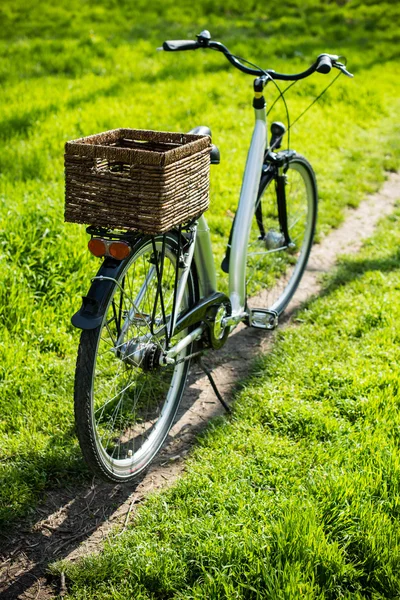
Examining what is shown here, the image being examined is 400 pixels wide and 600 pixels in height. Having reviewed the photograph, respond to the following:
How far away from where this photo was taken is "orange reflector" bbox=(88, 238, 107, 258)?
2.65 metres

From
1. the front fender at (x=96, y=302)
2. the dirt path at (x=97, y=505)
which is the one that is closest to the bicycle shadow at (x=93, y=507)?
the dirt path at (x=97, y=505)

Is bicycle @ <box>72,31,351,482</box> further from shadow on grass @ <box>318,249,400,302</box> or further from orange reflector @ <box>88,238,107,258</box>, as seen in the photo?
shadow on grass @ <box>318,249,400,302</box>

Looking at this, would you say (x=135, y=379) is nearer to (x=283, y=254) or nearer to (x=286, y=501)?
(x=286, y=501)

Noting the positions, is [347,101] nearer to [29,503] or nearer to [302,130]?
[302,130]

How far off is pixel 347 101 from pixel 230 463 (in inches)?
273

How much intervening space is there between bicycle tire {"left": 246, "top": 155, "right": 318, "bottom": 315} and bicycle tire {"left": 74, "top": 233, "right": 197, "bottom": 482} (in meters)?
0.82

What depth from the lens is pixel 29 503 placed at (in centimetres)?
297

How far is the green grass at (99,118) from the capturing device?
3.57m

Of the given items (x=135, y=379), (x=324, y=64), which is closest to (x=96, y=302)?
(x=135, y=379)

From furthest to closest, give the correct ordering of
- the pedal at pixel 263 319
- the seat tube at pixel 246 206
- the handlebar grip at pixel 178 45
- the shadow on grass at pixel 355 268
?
the shadow on grass at pixel 355 268
the pedal at pixel 263 319
the seat tube at pixel 246 206
the handlebar grip at pixel 178 45

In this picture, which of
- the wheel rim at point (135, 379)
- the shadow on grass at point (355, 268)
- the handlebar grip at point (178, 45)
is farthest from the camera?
the shadow on grass at point (355, 268)

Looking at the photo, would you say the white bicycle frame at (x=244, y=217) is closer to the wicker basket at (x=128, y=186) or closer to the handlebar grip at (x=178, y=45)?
the handlebar grip at (x=178, y=45)

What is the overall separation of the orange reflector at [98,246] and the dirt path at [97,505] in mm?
1075

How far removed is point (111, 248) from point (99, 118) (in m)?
4.65
